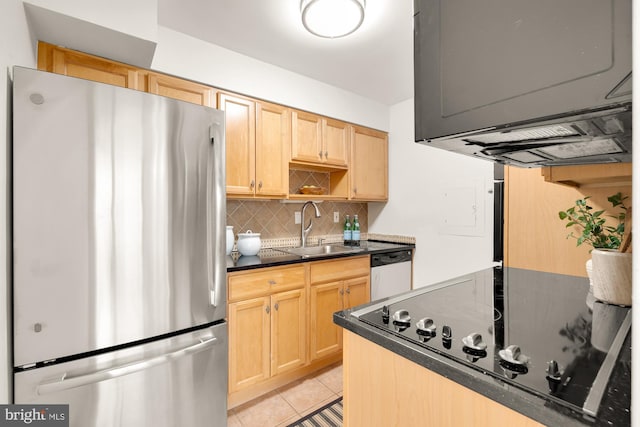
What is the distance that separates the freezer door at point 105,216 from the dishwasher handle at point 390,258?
1562 millimetres

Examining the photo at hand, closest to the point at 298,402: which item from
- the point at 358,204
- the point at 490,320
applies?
the point at 490,320

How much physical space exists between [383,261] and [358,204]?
3.01 ft

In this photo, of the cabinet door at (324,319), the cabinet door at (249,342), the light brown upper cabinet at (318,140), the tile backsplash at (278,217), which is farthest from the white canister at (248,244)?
the light brown upper cabinet at (318,140)

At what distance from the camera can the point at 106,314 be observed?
47.0 inches

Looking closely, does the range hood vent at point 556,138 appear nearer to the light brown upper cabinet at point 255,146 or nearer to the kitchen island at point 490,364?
the kitchen island at point 490,364

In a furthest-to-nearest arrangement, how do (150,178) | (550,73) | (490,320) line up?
(150,178), (490,320), (550,73)

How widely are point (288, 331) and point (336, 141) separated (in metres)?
1.72

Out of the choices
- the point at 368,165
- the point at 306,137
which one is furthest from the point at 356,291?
the point at 306,137

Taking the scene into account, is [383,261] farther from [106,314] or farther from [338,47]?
[106,314]

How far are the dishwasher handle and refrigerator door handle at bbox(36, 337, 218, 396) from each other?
5.29ft

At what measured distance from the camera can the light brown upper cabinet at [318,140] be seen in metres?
2.52

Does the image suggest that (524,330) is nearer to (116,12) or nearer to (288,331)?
(288,331)

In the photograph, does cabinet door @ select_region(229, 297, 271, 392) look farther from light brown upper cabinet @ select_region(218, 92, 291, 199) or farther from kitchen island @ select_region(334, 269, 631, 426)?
kitchen island @ select_region(334, 269, 631, 426)

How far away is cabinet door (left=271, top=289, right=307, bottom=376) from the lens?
2088 mm
